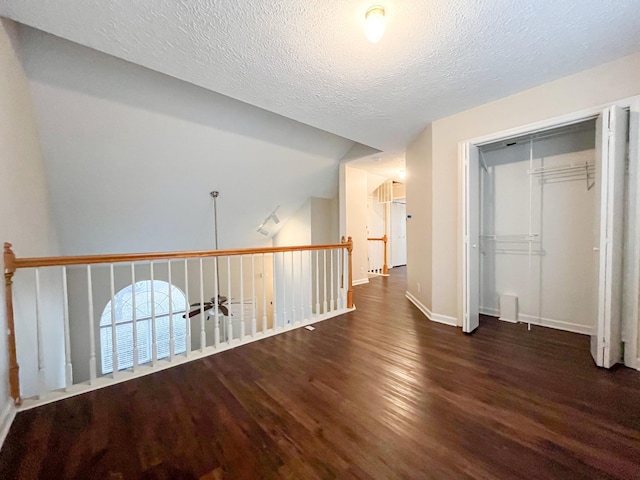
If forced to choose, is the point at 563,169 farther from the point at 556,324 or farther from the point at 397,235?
the point at 397,235

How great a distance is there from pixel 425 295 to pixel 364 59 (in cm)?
294

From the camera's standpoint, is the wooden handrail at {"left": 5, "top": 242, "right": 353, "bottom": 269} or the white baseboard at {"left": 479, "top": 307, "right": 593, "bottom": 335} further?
the white baseboard at {"left": 479, "top": 307, "right": 593, "bottom": 335}

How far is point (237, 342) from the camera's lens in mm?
2750

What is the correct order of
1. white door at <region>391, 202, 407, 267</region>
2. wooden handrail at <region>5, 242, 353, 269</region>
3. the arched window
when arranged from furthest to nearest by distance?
white door at <region>391, 202, 407, 267</region> → the arched window → wooden handrail at <region>5, 242, 353, 269</region>

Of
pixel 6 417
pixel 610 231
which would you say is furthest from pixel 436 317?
pixel 6 417

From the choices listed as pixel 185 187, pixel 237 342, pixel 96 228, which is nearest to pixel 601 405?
pixel 237 342

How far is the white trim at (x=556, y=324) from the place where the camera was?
9.20 ft

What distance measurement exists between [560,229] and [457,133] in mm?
1552

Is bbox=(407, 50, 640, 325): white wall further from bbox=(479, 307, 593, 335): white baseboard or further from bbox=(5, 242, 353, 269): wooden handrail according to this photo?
bbox=(5, 242, 353, 269): wooden handrail

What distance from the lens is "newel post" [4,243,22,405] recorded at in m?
1.63

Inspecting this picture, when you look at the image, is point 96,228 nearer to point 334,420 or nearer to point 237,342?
point 237,342

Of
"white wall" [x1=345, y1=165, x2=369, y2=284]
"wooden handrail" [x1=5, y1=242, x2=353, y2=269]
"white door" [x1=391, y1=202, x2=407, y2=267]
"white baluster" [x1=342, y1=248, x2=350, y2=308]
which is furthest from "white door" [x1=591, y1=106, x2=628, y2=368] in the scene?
"white door" [x1=391, y1=202, x2=407, y2=267]

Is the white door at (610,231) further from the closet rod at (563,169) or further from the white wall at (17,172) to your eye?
the white wall at (17,172)

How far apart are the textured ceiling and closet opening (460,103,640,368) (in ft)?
2.16
